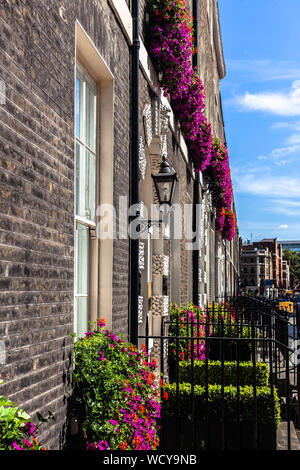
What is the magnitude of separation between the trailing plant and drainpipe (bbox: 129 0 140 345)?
1.25m

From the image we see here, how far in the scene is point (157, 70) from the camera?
808 cm

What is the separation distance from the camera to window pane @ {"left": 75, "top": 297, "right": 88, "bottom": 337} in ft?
15.6

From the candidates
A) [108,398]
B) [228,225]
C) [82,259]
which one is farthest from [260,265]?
[108,398]

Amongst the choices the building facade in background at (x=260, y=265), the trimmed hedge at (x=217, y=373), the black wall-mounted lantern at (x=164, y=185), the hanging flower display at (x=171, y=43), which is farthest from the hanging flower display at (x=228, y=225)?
the building facade in background at (x=260, y=265)

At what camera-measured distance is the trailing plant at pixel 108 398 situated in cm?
386

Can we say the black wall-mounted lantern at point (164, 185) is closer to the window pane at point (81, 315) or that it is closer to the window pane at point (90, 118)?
the window pane at point (90, 118)

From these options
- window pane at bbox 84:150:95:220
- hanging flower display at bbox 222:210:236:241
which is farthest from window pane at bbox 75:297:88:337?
hanging flower display at bbox 222:210:236:241

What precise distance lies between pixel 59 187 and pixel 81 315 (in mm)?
1478

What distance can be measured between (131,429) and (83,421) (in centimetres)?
44

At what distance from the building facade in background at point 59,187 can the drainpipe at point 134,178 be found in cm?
5

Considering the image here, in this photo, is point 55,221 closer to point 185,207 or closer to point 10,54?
point 10,54

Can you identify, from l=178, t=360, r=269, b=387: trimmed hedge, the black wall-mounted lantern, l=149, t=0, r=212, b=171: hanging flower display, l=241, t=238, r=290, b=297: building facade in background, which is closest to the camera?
the black wall-mounted lantern

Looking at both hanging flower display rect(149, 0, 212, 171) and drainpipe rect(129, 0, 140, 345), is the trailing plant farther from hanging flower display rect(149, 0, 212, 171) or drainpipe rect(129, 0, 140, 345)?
hanging flower display rect(149, 0, 212, 171)

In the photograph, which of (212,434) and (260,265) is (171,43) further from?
(260,265)
